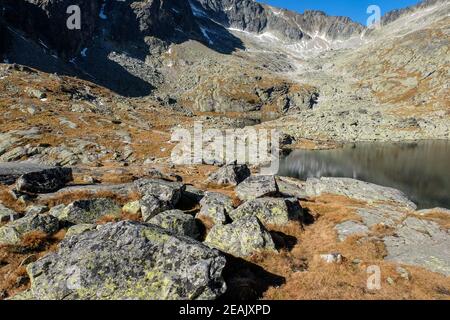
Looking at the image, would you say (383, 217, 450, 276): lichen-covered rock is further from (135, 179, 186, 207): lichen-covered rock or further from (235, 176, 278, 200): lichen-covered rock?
(135, 179, 186, 207): lichen-covered rock

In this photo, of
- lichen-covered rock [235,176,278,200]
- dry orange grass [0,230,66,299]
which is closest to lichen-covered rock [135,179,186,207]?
lichen-covered rock [235,176,278,200]

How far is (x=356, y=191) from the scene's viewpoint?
39.1 m

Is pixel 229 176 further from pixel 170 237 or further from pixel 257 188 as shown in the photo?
pixel 170 237

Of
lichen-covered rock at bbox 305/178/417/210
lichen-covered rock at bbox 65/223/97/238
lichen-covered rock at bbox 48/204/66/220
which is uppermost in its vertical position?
lichen-covered rock at bbox 48/204/66/220

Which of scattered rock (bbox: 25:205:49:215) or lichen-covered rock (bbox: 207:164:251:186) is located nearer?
scattered rock (bbox: 25:205:49:215)

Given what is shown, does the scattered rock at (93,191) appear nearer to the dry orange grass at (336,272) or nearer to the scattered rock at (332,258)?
the dry orange grass at (336,272)

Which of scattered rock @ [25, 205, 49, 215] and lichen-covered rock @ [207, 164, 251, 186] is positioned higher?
scattered rock @ [25, 205, 49, 215]

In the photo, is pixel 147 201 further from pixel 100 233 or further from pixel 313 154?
pixel 313 154

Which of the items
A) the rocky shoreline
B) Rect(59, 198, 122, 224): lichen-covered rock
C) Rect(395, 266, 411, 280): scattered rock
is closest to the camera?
the rocky shoreline

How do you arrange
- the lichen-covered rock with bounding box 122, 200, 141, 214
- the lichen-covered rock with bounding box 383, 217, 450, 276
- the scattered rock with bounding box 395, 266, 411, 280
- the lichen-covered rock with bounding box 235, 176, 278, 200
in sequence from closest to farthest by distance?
the scattered rock with bounding box 395, 266, 411, 280
the lichen-covered rock with bounding box 383, 217, 450, 276
the lichen-covered rock with bounding box 122, 200, 141, 214
the lichen-covered rock with bounding box 235, 176, 278, 200

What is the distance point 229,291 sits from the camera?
1407cm

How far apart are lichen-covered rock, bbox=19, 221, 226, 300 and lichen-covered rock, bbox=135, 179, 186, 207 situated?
9946 mm

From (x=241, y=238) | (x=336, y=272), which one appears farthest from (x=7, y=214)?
(x=336, y=272)

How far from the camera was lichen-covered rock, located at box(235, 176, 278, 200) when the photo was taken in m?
28.1
